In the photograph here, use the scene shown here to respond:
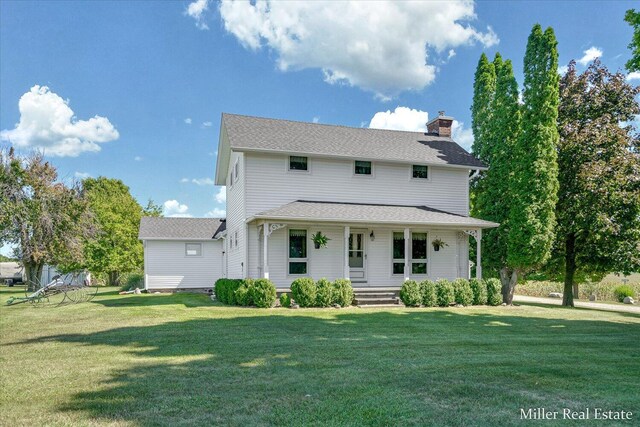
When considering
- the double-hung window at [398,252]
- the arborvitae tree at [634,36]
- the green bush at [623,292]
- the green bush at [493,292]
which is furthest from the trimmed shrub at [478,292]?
the green bush at [623,292]

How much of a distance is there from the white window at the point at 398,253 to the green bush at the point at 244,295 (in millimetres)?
6194

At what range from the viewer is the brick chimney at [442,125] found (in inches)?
908

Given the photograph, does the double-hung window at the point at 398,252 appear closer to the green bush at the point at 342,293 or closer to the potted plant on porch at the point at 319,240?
the potted plant on porch at the point at 319,240

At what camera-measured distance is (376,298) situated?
16.3 m

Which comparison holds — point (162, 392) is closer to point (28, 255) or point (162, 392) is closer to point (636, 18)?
point (636, 18)

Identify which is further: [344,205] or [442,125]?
[442,125]

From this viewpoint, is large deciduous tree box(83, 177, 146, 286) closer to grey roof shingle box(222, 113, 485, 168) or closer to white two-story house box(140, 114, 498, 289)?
white two-story house box(140, 114, 498, 289)

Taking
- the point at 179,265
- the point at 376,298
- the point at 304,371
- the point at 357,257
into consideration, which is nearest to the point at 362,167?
the point at 357,257

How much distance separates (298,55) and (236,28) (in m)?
2.87

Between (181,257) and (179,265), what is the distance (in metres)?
0.45

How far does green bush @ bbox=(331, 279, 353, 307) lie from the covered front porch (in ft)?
3.06

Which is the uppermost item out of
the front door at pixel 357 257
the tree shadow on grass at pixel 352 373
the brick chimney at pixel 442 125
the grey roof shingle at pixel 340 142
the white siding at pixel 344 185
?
the brick chimney at pixel 442 125

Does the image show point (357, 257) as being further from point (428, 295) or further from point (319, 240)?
point (428, 295)

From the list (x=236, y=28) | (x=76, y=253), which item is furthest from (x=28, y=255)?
(x=236, y=28)
